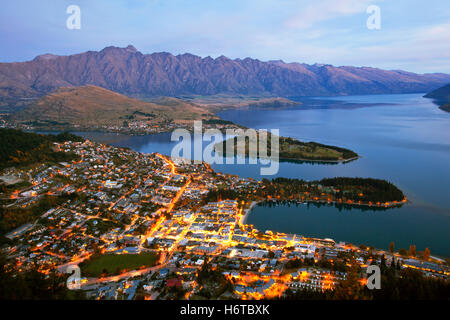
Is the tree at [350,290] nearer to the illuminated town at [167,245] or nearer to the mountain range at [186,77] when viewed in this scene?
the illuminated town at [167,245]

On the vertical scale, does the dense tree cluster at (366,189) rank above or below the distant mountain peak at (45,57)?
below

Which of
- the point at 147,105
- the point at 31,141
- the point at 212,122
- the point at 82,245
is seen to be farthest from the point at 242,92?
the point at 82,245

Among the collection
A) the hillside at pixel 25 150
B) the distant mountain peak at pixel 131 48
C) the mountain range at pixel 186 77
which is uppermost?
the distant mountain peak at pixel 131 48

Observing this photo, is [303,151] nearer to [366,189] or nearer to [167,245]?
[366,189]

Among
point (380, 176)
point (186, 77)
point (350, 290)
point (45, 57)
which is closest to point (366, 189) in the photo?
point (380, 176)

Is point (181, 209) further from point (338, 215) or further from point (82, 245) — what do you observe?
point (338, 215)

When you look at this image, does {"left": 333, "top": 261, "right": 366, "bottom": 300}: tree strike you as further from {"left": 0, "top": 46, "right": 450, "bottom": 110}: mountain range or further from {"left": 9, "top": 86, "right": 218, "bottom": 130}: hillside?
{"left": 0, "top": 46, "right": 450, "bottom": 110}: mountain range

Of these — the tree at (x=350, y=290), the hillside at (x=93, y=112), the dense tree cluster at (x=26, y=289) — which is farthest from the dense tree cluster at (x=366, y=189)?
the hillside at (x=93, y=112)
